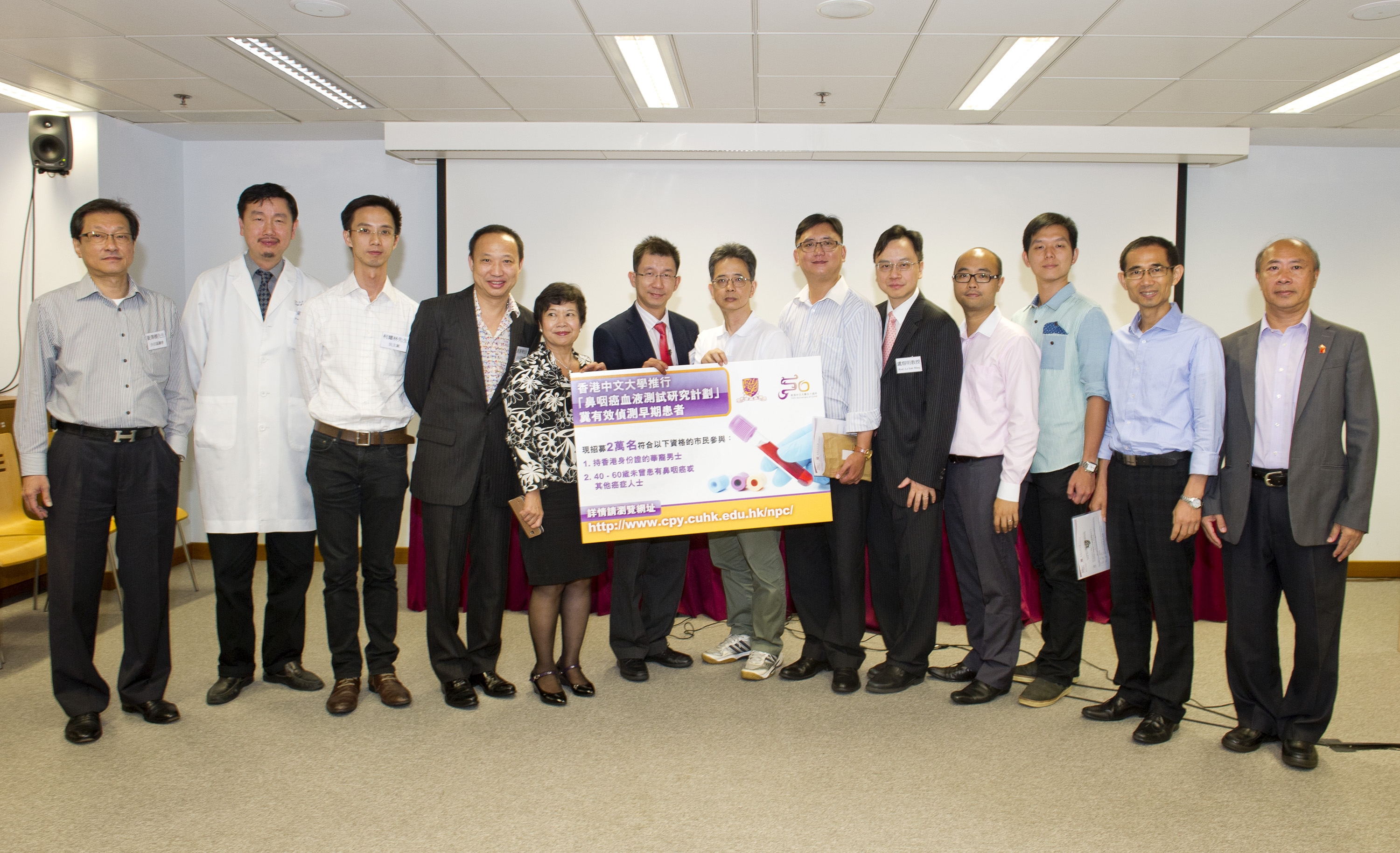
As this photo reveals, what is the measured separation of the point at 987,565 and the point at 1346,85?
3.61 meters

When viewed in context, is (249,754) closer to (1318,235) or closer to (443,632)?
(443,632)

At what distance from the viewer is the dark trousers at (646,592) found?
11.3 ft

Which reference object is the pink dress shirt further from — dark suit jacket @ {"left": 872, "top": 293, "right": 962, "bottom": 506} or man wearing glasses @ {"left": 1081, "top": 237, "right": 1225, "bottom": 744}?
man wearing glasses @ {"left": 1081, "top": 237, "right": 1225, "bottom": 744}

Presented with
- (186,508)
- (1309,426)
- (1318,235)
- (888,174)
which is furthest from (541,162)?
(1318,235)

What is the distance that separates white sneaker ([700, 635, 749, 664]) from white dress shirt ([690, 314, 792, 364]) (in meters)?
1.33

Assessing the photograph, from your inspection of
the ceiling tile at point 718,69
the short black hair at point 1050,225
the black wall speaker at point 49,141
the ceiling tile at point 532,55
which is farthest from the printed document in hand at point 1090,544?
the black wall speaker at point 49,141

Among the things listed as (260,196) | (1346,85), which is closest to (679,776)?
(260,196)

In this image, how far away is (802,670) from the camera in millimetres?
3480

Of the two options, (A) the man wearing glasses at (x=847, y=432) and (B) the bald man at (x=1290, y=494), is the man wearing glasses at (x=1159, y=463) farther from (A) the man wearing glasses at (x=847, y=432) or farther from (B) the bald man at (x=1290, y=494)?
(A) the man wearing glasses at (x=847, y=432)

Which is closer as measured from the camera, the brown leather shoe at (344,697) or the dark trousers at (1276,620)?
the dark trousers at (1276,620)

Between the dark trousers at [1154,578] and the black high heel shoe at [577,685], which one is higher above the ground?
the dark trousers at [1154,578]

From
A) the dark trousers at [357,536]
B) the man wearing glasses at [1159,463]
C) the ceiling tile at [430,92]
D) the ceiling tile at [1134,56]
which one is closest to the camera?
the man wearing glasses at [1159,463]

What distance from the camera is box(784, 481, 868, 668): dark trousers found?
3.28 metres

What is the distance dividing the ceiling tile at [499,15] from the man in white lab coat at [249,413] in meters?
1.09
